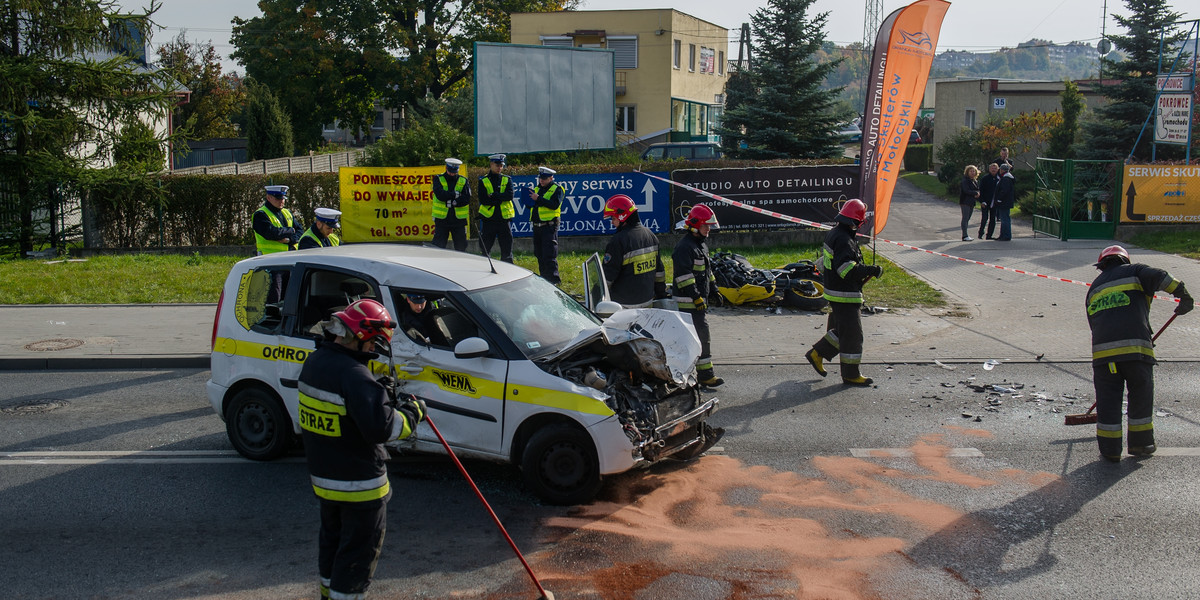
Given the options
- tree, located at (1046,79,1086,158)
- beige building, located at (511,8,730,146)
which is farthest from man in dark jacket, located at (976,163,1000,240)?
beige building, located at (511,8,730,146)

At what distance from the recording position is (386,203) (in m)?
18.6

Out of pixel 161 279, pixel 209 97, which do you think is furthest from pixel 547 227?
pixel 209 97

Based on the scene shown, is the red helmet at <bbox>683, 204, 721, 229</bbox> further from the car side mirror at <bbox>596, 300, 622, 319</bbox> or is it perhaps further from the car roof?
the car roof

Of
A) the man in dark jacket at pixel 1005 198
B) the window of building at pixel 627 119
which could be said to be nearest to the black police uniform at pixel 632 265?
the man in dark jacket at pixel 1005 198

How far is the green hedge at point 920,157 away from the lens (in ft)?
136

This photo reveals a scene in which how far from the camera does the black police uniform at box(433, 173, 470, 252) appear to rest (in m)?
14.2

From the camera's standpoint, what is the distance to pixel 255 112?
38156mm

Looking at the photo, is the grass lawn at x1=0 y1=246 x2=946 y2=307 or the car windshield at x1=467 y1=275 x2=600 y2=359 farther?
the grass lawn at x1=0 y1=246 x2=946 y2=307

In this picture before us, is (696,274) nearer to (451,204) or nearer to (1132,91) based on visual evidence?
(451,204)

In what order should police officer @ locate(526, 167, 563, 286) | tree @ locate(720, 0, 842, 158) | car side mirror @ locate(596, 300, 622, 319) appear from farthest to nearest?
tree @ locate(720, 0, 842, 158) < police officer @ locate(526, 167, 563, 286) < car side mirror @ locate(596, 300, 622, 319)

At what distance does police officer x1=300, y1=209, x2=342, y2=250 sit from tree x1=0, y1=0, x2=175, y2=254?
11099 mm

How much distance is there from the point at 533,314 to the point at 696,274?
2870mm

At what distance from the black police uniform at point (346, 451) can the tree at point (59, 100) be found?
55.2 ft

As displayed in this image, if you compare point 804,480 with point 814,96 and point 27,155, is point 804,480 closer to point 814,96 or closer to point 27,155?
point 27,155
